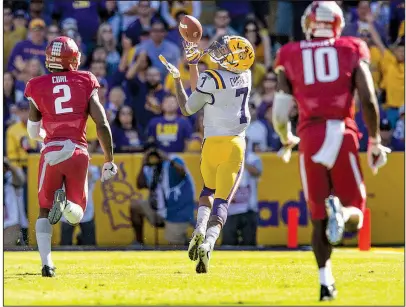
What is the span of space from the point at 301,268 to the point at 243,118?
A: 5.23ft

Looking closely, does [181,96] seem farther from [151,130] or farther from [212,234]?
[151,130]

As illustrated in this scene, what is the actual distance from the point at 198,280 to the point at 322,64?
8.16ft

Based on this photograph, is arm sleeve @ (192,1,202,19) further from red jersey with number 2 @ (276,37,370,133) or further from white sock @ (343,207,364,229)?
white sock @ (343,207,364,229)

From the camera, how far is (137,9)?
17.5 meters

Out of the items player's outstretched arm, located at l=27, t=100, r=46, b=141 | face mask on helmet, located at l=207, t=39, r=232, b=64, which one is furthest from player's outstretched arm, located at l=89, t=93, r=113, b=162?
face mask on helmet, located at l=207, t=39, r=232, b=64

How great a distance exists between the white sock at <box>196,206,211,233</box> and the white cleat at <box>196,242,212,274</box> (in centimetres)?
34

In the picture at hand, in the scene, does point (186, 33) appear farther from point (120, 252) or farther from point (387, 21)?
point (387, 21)

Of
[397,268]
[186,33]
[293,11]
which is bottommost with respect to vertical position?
[397,268]

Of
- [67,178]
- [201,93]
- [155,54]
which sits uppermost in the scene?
[155,54]

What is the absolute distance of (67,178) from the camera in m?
9.68

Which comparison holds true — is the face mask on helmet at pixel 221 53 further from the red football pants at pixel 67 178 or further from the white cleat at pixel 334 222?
Result: the white cleat at pixel 334 222

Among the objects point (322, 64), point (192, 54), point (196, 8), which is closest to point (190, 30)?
point (192, 54)

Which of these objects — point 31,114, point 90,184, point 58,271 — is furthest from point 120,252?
point 31,114

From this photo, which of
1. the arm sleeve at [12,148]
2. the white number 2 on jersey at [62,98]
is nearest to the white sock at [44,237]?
the white number 2 on jersey at [62,98]
